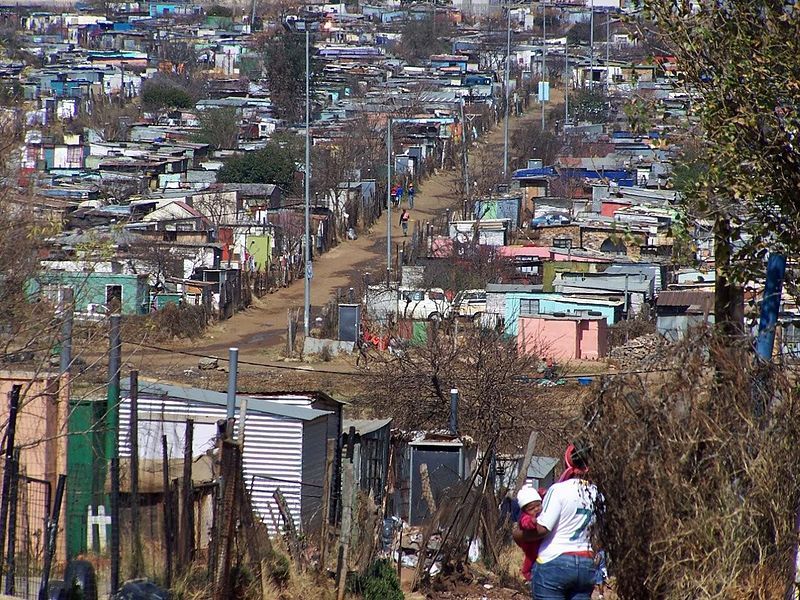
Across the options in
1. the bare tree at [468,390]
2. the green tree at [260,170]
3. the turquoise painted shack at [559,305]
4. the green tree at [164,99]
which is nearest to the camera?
the bare tree at [468,390]

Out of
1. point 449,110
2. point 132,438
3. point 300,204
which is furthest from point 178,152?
point 132,438

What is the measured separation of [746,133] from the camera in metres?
5.79

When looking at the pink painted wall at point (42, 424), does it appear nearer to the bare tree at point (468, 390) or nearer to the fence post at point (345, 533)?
the fence post at point (345, 533)

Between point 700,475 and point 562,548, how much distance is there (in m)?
0.64

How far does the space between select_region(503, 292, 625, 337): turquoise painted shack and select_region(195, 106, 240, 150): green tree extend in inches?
1083

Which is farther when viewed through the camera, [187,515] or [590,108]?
[590,108]

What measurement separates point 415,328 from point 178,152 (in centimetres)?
2512

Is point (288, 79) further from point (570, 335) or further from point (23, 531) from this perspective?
point (23, 531)

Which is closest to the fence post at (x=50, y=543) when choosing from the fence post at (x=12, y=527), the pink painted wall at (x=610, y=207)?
the fence post at (x=12, y=527)

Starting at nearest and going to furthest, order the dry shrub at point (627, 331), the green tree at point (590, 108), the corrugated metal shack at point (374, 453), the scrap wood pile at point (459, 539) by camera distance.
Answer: the scrap wood pile at point (459, 539) < the corrugated metal shack at point (374, 453) < the dry shrub at point (627, 331) < the green tree at point (590, 108)

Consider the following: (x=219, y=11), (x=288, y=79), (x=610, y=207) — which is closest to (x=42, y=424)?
(x=610, y=207)

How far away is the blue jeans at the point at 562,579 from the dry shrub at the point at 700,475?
265mm

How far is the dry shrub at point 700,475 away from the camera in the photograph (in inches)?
203

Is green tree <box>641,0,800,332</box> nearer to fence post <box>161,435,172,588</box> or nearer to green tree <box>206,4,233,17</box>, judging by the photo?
fence post <box>161,435,172,588</box>
